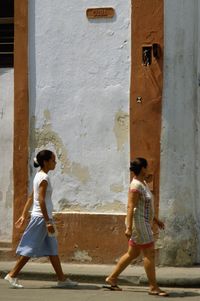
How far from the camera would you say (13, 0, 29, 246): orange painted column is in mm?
12703

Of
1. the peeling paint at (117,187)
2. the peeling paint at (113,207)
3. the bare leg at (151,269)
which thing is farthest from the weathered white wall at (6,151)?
the bare leg at (151,269)

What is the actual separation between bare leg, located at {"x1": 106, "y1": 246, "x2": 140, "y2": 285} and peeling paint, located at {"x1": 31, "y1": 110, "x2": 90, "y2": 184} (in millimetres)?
2336

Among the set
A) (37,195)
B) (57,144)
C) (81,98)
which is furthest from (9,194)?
(37,195)

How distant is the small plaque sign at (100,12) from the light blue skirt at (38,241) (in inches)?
135

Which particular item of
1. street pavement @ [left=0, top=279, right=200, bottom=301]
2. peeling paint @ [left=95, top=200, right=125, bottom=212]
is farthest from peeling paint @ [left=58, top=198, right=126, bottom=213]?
street pavement @ [left=0, top=279, right=200, bottom=301]

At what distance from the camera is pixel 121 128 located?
485 inches

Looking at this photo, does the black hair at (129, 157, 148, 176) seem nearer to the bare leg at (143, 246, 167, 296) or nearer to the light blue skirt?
the bare leg at (143, 246, 167, 296)

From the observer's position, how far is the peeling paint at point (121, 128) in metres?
12.3

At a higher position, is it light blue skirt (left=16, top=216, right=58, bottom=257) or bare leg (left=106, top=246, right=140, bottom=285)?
light blue skirt (left=16, top=216, right=58, bottom=257)

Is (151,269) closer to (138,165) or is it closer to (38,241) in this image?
(138,165)

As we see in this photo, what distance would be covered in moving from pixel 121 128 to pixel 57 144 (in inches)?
40.4

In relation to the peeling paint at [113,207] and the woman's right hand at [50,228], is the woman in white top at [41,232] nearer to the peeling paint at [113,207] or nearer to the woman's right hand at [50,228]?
the woman's right hand at [50,228]

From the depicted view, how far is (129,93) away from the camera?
12266 mm

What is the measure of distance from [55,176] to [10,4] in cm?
287
